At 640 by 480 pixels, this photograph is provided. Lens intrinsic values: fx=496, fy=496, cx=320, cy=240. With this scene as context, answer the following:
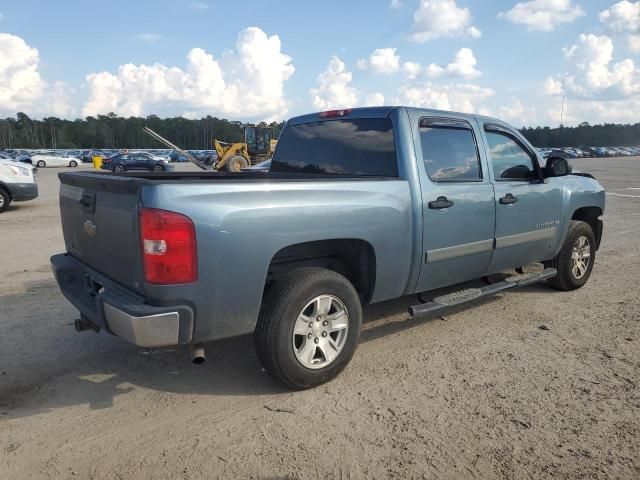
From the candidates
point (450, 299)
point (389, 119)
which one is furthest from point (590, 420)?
point (389, 119)

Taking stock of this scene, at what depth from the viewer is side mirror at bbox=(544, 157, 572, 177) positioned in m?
4.93

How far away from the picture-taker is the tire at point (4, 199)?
11734 mm

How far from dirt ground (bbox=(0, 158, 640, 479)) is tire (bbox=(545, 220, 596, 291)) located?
66 centimetres

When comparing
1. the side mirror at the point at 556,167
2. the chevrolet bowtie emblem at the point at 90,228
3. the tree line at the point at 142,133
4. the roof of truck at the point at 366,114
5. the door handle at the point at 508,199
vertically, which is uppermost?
the tree line at the point at 142,133

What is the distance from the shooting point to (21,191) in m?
12.0

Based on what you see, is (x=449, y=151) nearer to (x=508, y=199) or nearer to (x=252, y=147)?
(x=508, y=199)

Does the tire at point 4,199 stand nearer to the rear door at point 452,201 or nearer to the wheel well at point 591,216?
the rear door at point 452,201

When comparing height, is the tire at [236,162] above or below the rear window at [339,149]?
A: below

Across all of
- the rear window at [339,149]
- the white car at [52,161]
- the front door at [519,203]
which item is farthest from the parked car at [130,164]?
the front door at [519,203]

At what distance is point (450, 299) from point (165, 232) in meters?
2.47

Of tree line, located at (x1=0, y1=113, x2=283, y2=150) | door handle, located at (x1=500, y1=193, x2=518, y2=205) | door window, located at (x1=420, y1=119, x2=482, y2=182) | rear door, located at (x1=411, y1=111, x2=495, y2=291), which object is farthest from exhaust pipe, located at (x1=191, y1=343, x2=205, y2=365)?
tree line, located at (x1=0, y1=113, x2=283, y2=150)

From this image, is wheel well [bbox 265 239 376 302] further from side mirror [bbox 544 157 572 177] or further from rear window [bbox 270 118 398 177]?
side mirror [bbox 544 157 572 177]

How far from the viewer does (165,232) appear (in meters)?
2.73

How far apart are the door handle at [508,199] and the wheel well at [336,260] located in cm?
159
